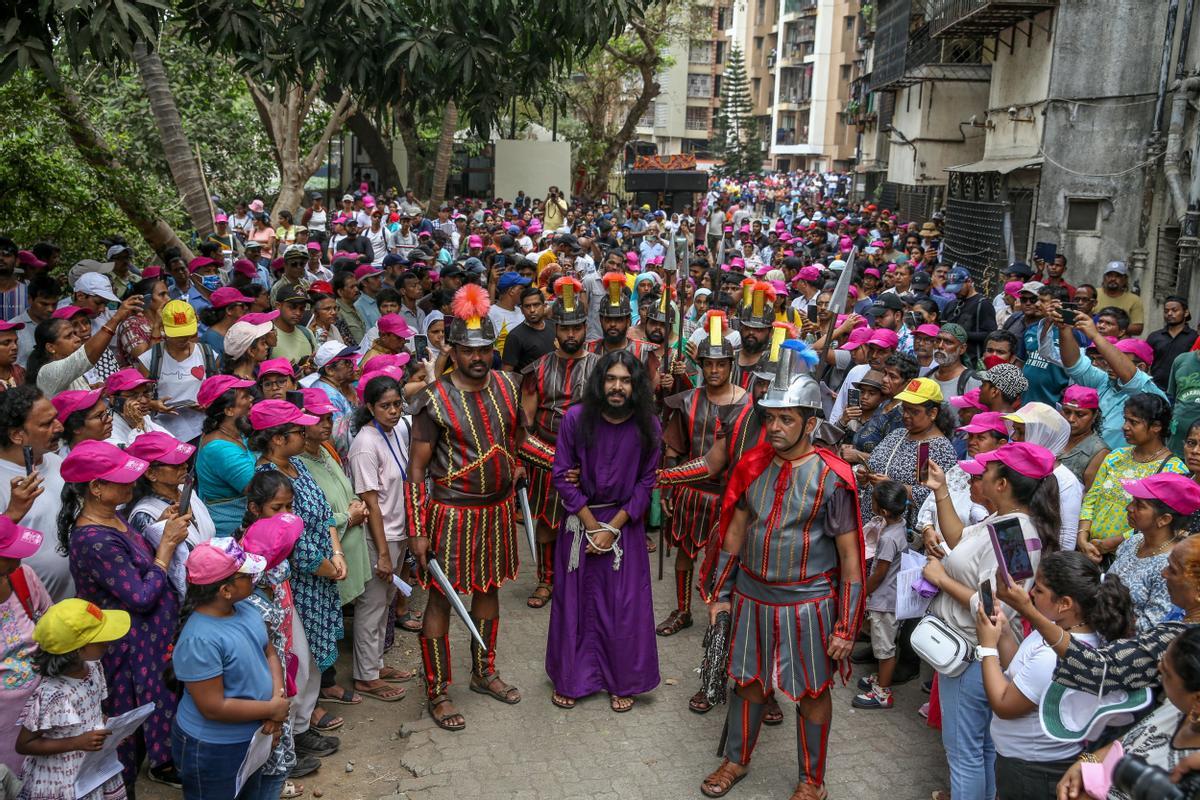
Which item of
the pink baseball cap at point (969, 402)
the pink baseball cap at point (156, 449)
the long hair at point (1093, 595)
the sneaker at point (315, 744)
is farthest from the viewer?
the pink baseball cap at point (969, 402)

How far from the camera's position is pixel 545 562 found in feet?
24.4

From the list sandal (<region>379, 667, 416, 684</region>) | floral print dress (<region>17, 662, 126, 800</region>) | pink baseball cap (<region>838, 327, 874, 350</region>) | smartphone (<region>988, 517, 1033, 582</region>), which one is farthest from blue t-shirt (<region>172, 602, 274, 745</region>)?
pink baseball cap (<region>838, 327, 874, 350</region>)

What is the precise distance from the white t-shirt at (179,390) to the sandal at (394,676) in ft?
6.43

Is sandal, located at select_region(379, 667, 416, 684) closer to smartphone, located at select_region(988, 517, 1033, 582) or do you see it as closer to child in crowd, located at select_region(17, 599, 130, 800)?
child in crowd, located at select_region(17, 599, 130, 800)

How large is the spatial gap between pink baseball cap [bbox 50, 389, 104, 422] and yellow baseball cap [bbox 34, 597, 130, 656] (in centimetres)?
148

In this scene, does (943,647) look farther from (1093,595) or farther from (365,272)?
(365,272)

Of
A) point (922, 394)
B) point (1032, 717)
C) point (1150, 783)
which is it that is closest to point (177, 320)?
point (922, 394)

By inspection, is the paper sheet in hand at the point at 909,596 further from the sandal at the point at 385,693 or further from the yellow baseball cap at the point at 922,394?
the sandal at the point at 385,693

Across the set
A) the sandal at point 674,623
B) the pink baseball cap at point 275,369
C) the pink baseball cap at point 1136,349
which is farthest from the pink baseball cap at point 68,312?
the pink baseball cap at point 1136,349

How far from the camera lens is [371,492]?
582 centimetres

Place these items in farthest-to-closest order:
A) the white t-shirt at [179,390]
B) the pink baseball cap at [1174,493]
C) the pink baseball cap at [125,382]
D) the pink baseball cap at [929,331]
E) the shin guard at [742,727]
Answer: the pink baseball cap at [929,331] → the white t-shirt at [179,390] → the pink baseball cap at [125,382] → the shin guard at [742,727] → the pink baseball cap at [1174,493]

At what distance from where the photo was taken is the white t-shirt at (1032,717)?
12.2ft

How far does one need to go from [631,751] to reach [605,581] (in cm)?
89

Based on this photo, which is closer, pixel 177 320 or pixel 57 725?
pixel 57 725
